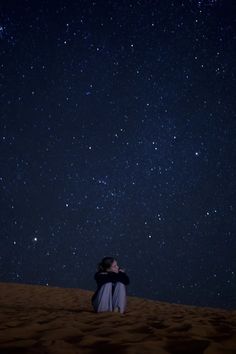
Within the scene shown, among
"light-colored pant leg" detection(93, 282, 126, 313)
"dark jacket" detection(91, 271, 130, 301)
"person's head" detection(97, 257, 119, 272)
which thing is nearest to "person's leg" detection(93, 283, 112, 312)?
"light-colored pant leg" detection(93, 282, 126, 313)

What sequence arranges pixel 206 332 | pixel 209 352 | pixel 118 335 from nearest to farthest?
pixel 209 352
pixel 118 335
pixel 206 332

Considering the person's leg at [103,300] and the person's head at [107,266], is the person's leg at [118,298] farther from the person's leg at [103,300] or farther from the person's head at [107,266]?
Result: the person's head at [107,266]

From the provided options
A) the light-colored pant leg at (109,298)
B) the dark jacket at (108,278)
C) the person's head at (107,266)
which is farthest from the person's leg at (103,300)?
the person's head at (107,266)

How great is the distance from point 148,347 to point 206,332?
0.92m

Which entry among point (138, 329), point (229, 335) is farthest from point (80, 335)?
point (229, 335)

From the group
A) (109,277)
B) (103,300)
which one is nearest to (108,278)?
(109,277)

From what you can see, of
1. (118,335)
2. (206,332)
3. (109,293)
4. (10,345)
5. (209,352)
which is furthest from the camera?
(109,293)

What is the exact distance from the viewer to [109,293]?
499 centimetres

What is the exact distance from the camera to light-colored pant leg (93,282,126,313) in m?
4.93

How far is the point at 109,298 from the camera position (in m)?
5.00

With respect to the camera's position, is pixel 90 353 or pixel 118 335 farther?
pixel 118 335

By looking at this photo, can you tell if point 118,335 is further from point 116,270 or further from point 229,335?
point 116,270

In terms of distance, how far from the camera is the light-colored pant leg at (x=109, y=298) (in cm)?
493

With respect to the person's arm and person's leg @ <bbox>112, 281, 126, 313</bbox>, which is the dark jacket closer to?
the person's arm
